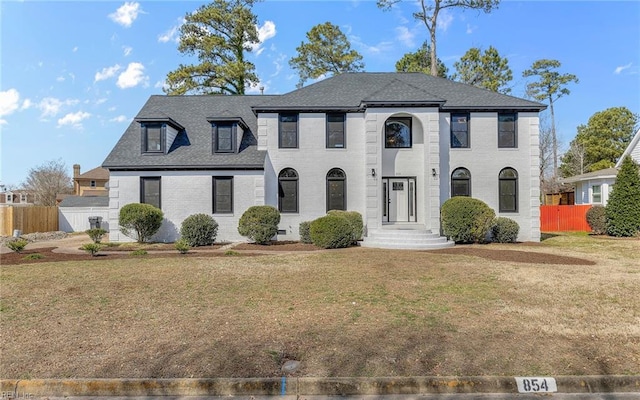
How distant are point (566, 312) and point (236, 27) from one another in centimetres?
2832

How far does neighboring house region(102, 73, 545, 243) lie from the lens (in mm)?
15953

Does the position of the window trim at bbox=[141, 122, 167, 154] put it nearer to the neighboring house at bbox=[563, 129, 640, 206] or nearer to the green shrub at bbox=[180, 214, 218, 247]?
the green shrub at bbox=[180, 214, 218, 247]

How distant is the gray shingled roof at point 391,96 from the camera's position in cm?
1531

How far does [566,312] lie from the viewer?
580 centimetres

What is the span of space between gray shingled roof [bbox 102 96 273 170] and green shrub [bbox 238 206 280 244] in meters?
2.48

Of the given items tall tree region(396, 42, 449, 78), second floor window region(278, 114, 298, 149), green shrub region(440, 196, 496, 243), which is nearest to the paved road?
green shrub region(440, 196, 496, 243)

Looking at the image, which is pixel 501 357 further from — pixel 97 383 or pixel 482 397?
pixel 97 383

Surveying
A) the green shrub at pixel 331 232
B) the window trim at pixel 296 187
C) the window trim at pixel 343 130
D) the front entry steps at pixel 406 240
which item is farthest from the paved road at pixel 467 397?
the window trim at pixel 343 130

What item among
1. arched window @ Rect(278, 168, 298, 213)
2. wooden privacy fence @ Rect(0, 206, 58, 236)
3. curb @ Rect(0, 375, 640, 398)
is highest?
arched window @ Rect(278, 168, 298, 213)

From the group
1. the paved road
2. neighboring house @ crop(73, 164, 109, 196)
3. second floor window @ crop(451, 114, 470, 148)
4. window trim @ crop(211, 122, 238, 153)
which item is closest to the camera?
the paved road

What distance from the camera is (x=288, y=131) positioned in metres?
16.5

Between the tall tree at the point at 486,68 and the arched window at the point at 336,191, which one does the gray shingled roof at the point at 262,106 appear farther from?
the tall tree at the point at 486,68

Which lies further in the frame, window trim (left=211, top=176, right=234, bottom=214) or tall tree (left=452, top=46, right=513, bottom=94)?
tall tree (left=452, top=46, right=513, bottom=94)

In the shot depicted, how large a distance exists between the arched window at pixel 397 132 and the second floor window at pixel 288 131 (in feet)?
14.2
